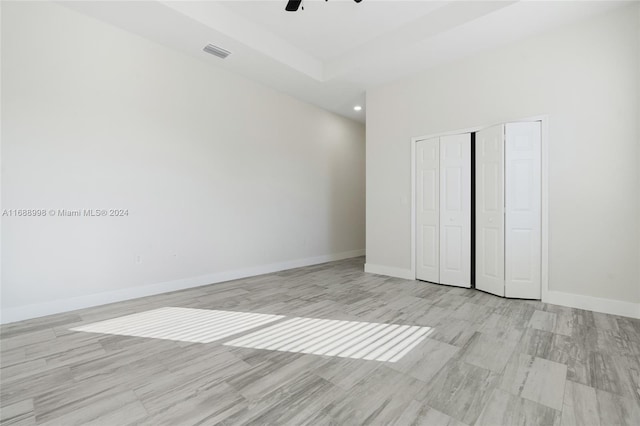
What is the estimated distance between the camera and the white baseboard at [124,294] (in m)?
2.98

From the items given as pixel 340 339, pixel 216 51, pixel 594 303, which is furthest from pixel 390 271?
pixel 216 51

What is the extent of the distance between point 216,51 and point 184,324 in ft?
12.0

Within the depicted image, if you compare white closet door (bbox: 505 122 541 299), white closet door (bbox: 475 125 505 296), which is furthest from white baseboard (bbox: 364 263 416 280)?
white closet door (bbox: 505 122 541 299)

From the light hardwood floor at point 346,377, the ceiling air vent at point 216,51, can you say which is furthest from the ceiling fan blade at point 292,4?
the light hardwood floor at point 346,377

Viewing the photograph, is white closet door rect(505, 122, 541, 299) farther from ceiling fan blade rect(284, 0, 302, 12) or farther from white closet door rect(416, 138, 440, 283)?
ceiling fan blade rect(284, 0, 302, 12)

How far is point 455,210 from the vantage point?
168 inches

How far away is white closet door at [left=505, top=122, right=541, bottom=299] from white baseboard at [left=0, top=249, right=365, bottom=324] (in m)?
3.65

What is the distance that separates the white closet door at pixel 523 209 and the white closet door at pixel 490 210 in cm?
7

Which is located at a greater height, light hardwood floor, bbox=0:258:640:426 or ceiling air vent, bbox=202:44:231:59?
ceiling air vent, bbox=202:44:231:59

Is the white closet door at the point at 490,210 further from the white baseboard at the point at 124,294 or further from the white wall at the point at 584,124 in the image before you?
the white baseboard at the point at 124,294

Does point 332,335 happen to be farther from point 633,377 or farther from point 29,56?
point 29,56

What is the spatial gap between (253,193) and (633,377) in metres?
4.83

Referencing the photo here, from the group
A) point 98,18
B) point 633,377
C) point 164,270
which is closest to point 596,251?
point 633,377

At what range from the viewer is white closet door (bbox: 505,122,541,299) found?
3551 millimetres
